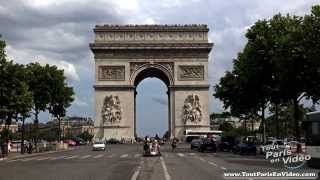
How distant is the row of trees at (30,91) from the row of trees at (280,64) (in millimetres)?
19280

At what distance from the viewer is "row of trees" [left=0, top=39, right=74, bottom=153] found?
52656 millimetres

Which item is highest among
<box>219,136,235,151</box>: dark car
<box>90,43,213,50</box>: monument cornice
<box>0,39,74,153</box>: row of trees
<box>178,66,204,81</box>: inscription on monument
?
<box>90,43,213,50</box>: monument cornice

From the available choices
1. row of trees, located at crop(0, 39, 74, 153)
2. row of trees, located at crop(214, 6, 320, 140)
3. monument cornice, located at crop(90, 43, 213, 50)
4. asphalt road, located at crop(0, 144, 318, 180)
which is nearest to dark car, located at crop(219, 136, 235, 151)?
row of trees, located at crop(214, 6, 320, 140)

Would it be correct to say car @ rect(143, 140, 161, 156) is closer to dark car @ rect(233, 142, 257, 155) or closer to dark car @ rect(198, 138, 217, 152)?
dark car @ rect(233, 142, 257, 155)

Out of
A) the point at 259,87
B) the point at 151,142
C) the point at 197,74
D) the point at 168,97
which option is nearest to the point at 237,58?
the point at 259,87

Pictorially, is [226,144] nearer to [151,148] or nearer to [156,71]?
[151,148]

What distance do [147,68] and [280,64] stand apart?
57773 mm

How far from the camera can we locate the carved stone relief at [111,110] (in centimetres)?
10438

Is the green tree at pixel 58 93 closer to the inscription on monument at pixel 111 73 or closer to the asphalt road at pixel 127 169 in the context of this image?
the inscription on monument at pixel 111 73

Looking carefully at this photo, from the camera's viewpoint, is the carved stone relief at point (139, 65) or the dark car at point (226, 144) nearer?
the dark car at point (226, 144)

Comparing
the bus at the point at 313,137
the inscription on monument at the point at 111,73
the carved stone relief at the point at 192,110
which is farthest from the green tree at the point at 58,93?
the bus at the point at 313,137

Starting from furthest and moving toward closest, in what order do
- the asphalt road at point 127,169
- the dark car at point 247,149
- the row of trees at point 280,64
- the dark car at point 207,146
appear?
the dark car at point 207,146, the dark car at point 247,149, the row of trees at point 280,64, the asphalt road at point 127,169

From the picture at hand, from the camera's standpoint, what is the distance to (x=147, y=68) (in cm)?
10769

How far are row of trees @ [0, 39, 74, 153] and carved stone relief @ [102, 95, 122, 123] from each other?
20791 millimetres
